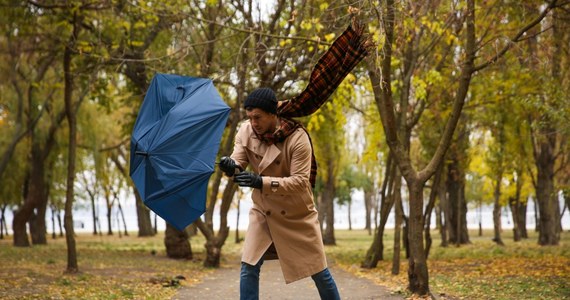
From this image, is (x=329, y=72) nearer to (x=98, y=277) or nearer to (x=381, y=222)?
(x=98, y=277)

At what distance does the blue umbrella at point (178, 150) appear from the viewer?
495 centimetres

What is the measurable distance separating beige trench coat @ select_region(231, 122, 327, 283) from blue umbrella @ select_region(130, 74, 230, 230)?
0.30 metres

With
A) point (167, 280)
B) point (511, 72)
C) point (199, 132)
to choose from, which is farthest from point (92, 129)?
point (199, 132)

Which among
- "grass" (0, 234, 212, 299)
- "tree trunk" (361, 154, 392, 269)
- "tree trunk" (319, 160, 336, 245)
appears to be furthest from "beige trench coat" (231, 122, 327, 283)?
"tree trunk" (319, 160, 336, 245)

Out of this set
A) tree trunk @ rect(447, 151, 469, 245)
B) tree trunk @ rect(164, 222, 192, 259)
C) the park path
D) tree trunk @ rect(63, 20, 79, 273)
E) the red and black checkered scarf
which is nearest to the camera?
the red and black checkered scarf

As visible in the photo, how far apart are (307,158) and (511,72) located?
1318 cm

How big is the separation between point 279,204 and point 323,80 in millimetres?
1173

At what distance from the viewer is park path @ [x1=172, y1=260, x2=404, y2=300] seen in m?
10.7

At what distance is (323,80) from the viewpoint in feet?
18.1

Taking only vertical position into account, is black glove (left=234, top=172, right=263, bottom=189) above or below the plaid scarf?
below

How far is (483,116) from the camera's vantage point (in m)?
23.5

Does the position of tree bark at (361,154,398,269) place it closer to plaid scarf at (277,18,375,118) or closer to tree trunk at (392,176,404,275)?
tree trunk at (392,176,404,275)

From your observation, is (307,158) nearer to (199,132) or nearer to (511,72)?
(199,132)

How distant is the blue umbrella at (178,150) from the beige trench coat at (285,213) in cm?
30
